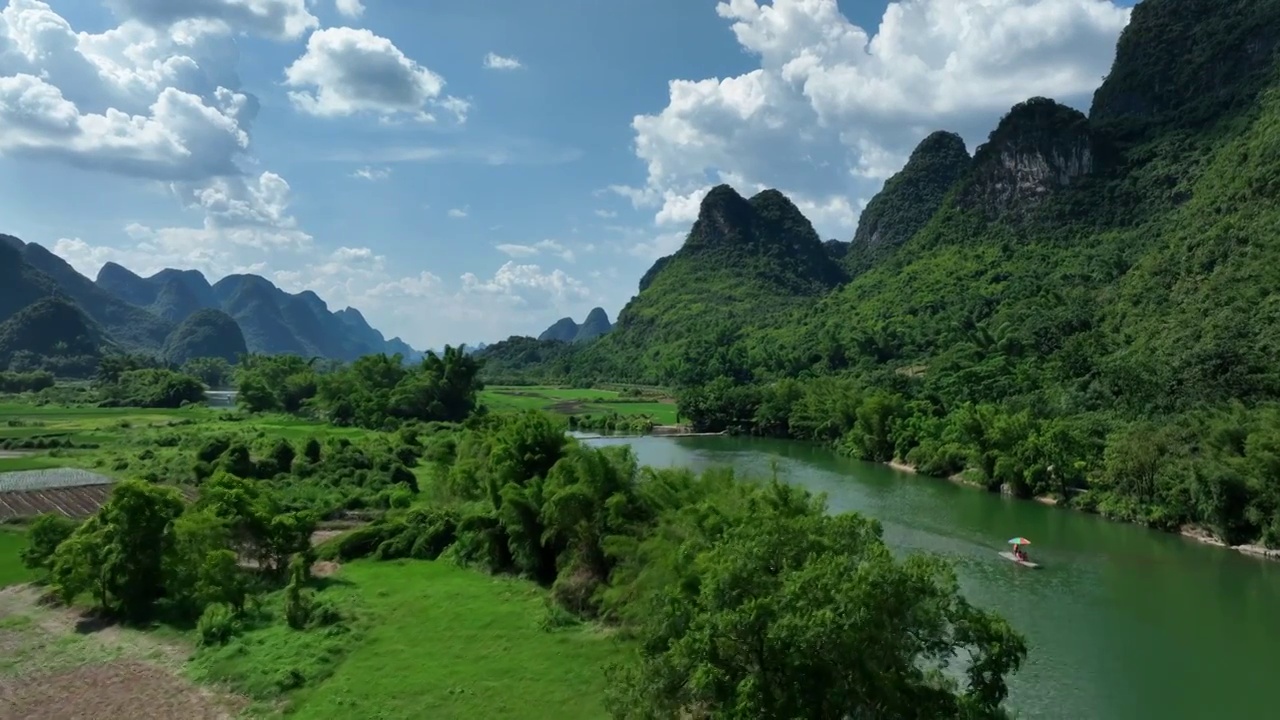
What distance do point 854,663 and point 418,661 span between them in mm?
10400

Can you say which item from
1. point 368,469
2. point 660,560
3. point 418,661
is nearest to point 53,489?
point 368,469

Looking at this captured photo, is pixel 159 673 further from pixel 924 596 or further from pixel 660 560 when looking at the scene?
pixel 924 596

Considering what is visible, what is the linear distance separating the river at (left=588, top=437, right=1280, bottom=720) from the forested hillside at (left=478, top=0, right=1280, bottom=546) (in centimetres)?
316

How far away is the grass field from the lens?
268ft

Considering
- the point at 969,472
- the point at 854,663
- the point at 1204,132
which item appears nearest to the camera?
the point at 854,663

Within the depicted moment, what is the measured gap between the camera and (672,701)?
11.8 m

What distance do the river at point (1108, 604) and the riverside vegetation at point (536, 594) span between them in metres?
3.33

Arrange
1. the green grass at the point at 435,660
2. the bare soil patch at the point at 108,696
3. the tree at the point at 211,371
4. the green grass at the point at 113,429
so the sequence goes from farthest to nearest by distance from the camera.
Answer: the tree at the point at 211,371 → the green grass at the point at 113,429 → the bare soil patch at the point at 108,696 → the green grass at the point at 435,660

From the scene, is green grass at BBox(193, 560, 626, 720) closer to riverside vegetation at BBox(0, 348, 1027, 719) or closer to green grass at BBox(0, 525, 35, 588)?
riverside vegetation at BBox(0, 348, 1027, 719)

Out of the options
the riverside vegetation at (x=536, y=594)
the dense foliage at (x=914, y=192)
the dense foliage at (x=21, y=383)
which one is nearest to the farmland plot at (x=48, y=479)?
the riverside vegetation at (x=536, y=594)

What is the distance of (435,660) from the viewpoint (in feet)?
57.4

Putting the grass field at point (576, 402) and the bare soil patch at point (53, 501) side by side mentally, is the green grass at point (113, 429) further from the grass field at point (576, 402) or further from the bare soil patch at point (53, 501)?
the grass field at point (576, 402)

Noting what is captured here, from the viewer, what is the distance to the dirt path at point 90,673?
616 inches

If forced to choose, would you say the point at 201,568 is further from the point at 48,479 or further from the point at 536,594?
the point at 48,479
